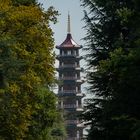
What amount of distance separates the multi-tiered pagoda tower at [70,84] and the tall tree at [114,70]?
71544 mm

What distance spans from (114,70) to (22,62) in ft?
24.7

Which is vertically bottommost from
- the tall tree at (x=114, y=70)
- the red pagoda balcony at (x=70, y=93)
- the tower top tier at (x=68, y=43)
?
the tall tree at (x=114, y=70)

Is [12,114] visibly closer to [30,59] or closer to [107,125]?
[30,59]

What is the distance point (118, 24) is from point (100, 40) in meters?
1.04

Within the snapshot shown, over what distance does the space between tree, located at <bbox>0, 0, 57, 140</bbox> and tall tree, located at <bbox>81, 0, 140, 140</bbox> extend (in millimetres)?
2967

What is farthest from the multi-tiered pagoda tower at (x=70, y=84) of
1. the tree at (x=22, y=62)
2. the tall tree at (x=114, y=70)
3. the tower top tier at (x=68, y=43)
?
the tall tree at (x=114, y=70)

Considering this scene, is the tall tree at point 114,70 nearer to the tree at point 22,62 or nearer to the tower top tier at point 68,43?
the tree at point 22,62

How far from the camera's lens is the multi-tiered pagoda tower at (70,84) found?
318ft

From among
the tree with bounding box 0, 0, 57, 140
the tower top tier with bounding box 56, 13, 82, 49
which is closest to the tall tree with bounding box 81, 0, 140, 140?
the tree with bounding box 0, 0, 57, 140

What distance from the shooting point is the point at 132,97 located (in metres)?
17.0

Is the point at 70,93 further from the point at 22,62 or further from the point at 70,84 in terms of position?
the point at 22,62

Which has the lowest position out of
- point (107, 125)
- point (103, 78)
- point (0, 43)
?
point (107, 125)

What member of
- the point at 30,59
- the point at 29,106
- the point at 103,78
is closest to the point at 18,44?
the point at 30,59

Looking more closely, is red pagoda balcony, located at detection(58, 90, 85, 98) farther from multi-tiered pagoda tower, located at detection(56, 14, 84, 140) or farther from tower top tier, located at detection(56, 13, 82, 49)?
tower top tier, located at detection(56, 13, 82, 49)
